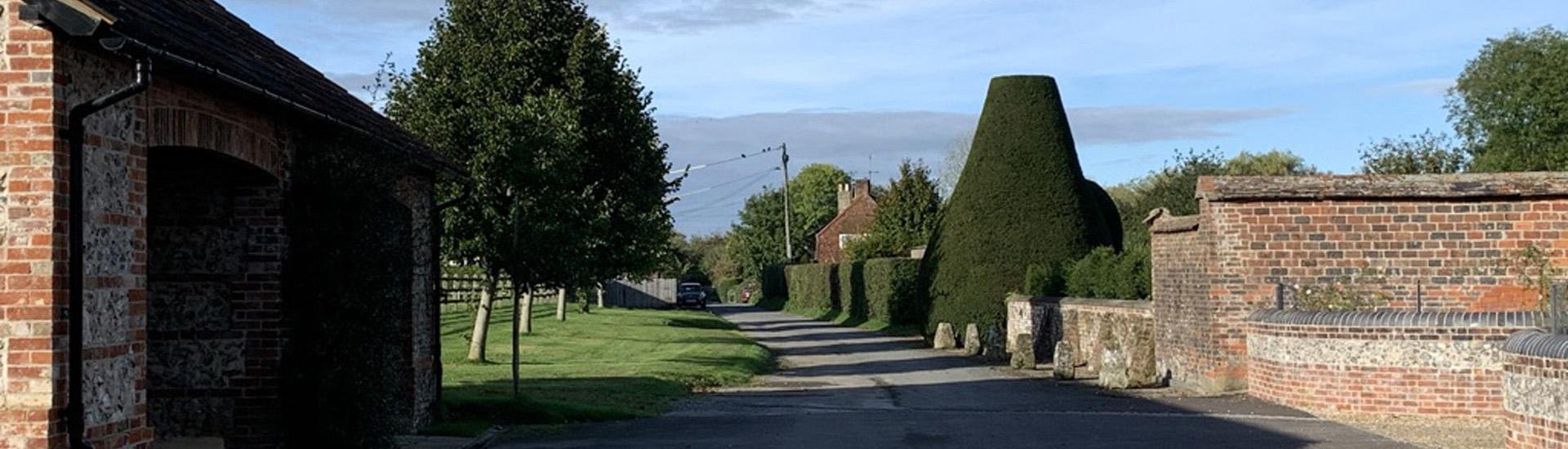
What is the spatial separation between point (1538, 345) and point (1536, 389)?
0.32 metres

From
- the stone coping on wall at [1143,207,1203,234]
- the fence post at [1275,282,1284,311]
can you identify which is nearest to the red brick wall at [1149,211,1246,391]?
the stone coping on wall at [1143,207,1203,234]

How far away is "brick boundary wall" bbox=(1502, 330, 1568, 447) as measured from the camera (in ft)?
35.5

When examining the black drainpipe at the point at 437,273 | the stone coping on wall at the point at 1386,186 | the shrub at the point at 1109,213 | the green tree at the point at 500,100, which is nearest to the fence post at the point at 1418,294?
the stone coping on wall at the point at 1386,186

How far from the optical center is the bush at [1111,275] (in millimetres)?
27422

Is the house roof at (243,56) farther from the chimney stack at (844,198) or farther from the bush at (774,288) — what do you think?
the chimney stack at (844,198)

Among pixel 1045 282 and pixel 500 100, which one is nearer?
pixel 500 100

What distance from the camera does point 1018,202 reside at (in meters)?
36.3

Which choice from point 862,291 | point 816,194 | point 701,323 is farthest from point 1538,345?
point 816,194

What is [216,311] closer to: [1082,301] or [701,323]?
[1082,301]

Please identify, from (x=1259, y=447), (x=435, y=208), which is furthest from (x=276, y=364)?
(x=1259, y=447)

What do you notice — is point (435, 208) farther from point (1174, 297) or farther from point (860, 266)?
point (860, 266)

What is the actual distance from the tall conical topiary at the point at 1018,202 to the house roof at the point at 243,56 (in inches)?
817

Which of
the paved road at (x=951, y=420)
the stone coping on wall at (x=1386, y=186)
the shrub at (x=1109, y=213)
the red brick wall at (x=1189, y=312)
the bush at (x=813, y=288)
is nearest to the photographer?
the paved road at (x=951, y=420)

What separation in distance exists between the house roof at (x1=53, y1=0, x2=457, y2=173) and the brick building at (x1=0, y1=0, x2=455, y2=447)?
0.04m
